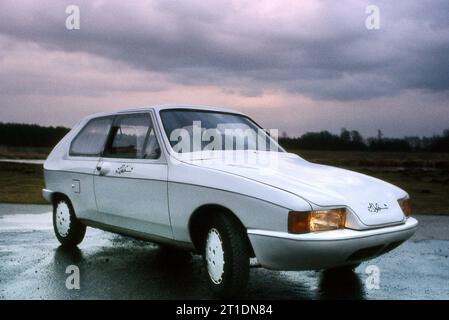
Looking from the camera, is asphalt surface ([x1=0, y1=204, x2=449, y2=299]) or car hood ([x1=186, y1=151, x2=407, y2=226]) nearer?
car hood ([x1=186, y1=151, x2=407, y2=226])

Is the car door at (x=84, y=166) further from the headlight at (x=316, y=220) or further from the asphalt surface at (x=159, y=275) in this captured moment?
the headlight at (x=316, y=220)

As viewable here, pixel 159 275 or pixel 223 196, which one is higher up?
pixel 223 196

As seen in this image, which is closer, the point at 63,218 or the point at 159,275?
the point at 159,275

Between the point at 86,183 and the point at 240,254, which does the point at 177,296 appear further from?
the point at 86,183

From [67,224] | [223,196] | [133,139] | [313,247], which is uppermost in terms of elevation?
[133,139]

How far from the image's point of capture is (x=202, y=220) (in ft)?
14.8

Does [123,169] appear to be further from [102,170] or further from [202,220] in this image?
[202,220]

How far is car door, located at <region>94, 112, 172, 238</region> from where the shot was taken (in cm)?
483

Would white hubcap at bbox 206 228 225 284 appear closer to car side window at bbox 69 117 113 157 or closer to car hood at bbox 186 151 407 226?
car hood at bbox 186 151 407 226

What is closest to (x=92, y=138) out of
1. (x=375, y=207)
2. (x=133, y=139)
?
(x=133, y=139)

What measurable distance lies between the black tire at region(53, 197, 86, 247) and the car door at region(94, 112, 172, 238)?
0.85 meters

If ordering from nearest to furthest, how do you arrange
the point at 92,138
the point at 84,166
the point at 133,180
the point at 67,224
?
the point at 133,180 < the point at 84,166 < the point at 92,138 < the point at 67,224

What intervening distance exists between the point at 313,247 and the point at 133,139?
2484mm

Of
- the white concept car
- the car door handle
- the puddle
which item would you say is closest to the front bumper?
the white concept car
